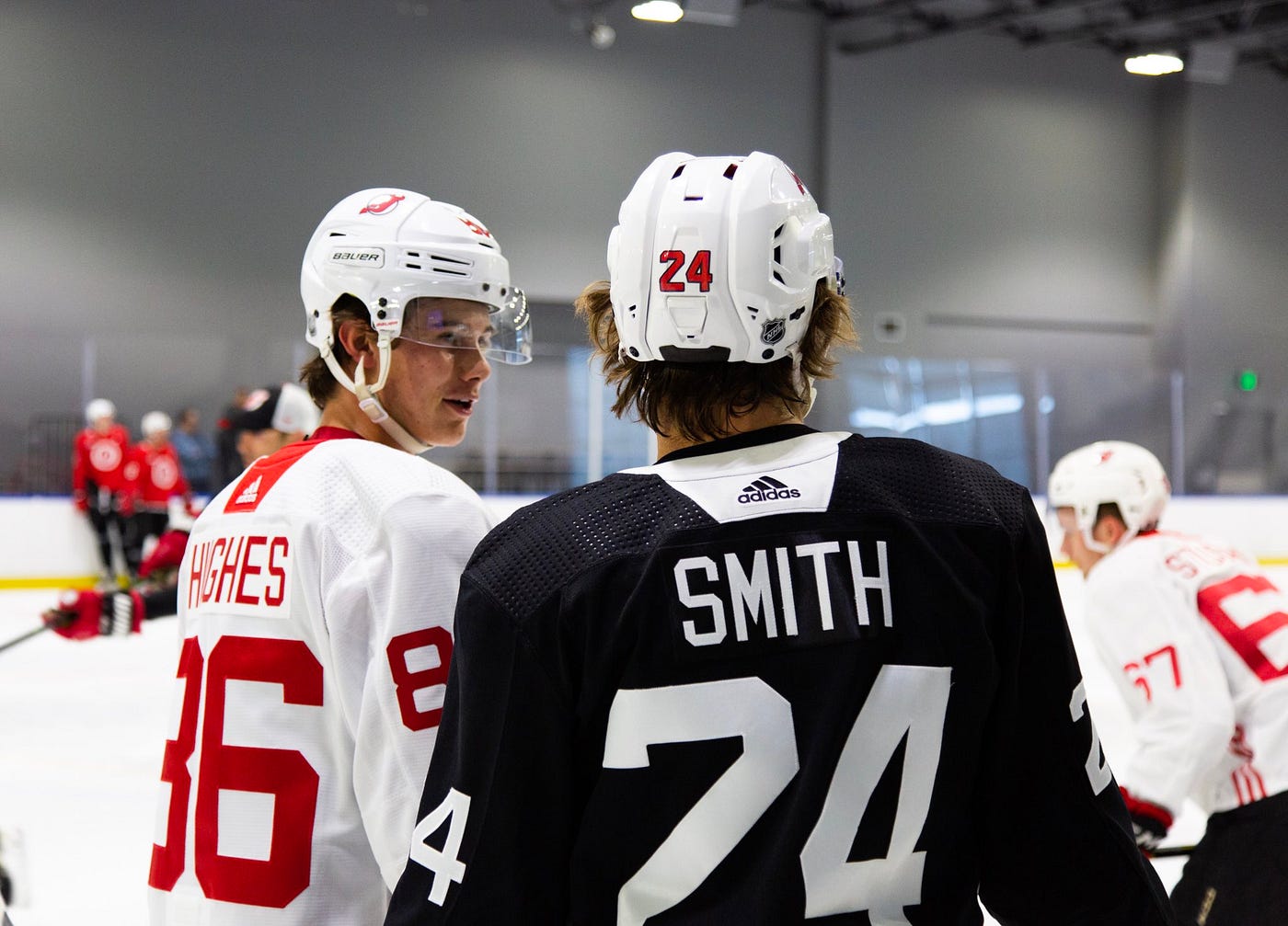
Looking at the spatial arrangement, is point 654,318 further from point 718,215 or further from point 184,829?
point 184,829

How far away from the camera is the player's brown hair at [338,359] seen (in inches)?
66.0

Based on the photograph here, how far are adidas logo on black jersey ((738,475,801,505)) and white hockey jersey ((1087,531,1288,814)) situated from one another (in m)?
1.68

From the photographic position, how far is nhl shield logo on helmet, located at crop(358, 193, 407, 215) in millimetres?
1687

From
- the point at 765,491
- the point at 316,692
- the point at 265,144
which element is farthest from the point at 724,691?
the point at 265,144

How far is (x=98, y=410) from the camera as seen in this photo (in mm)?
10938

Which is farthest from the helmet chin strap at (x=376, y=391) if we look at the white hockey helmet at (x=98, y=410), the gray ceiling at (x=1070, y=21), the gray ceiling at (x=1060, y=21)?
the gray ceiling at (x=1070, y=21)

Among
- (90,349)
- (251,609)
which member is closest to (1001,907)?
(251,609)

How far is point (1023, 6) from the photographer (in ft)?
45.5

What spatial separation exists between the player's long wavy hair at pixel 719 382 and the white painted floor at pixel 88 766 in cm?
179

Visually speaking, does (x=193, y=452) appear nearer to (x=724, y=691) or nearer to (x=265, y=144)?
(x=265, y=144)

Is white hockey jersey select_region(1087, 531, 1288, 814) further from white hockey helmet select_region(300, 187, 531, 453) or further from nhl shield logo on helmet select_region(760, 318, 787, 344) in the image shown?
nhl shield logo on helmet select_region(760, 318, 787, 344)

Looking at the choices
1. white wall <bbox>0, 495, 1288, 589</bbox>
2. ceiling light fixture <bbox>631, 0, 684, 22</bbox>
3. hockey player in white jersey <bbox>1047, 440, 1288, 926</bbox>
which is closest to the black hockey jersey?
hockey player in white jersey <bbox>1047, 440, 1288, 926</bbox>

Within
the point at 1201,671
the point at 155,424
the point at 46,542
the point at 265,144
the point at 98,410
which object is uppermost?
the point at 265,144

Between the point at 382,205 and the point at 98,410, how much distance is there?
10.2 m
